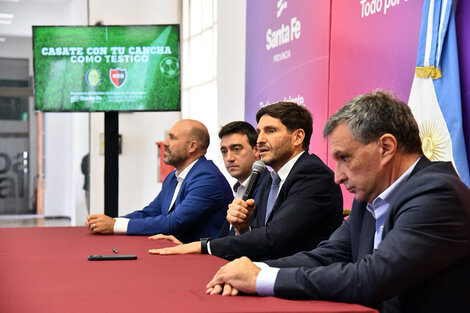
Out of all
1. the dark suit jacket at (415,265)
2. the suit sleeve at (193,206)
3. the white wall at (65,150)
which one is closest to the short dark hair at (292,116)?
the suit sleeve at (193,206)

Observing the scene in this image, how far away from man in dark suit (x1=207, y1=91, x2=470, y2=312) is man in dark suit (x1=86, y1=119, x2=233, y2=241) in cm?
190

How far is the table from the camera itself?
162cm

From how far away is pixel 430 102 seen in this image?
3109 millimetres

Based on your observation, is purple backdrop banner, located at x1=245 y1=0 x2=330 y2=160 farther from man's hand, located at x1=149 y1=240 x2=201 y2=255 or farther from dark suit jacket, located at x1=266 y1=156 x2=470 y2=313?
dark suit jacket, located at x1=266 y1=156 x2=470 y2=313

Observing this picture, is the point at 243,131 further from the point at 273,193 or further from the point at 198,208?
the point at 273,193

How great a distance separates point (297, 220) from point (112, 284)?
1169mm

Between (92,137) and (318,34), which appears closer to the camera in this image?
(318,34)

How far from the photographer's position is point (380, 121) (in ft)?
6.22

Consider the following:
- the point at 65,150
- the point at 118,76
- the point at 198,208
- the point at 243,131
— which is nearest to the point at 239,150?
the point at 243,131

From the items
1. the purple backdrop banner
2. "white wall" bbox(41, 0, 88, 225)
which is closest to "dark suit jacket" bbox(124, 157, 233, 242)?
the purple backdrop banner

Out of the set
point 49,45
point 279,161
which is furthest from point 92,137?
point 279,161

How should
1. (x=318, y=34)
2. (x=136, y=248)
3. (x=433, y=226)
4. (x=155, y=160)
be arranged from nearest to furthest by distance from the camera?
(x=433, y=226) → (x=136, y=248) → (x=318, y=34) → (x=155, y=160)

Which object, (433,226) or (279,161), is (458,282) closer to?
(433,226)

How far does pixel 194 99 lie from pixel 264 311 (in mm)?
6623
